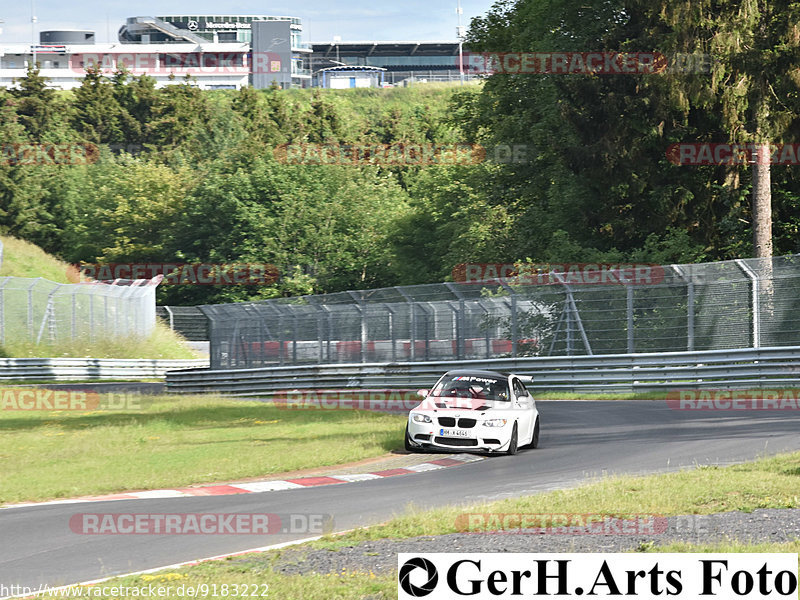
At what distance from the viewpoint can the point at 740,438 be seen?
1617cm

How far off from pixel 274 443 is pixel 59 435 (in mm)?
4951

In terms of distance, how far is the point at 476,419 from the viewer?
52.2ft

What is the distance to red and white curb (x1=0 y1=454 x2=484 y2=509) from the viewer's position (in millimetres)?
12930

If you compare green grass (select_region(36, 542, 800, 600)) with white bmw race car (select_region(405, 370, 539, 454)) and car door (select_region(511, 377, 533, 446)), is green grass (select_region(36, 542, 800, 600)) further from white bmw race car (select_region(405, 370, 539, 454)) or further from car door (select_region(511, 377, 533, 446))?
car door (select_region(511, 377, 533, 446))

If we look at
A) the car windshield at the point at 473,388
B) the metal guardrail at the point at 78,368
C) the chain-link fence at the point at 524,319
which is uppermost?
the chain-link fence at the point at 524,319

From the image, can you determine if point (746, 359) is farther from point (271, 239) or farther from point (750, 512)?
point (271, 239)

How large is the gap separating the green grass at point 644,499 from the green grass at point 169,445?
204 inches

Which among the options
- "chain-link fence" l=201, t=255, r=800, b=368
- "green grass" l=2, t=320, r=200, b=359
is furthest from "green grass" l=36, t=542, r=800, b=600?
"green grass" l=2, t=320, r=200, b=359

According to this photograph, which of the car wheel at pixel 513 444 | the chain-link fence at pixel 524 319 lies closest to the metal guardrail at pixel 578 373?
the chain-link fence at pixel 524 319

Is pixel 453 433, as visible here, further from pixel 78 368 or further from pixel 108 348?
pixel 108 348

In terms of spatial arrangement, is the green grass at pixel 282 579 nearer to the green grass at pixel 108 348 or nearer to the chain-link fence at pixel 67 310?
the chain-link fence at pixel 67 310

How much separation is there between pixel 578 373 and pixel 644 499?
1482 cm

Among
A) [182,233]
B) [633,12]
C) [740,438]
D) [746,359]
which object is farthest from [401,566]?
[182,233]

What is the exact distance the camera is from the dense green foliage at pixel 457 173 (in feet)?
102
